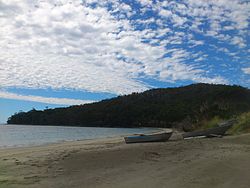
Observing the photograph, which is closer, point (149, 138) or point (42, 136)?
point (149, 138)

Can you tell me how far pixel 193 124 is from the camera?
31.4 meters

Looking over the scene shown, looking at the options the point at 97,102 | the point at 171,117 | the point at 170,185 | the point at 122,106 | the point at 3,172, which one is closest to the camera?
the point at 170,185

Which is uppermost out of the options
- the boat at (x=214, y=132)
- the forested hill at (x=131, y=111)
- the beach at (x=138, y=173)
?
the forested hill at (x=131, y=111)

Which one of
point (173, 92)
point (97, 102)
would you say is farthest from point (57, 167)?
point (97, 102)

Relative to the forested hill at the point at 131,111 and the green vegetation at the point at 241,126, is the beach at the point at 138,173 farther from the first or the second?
the forested hill at the point at 131,111

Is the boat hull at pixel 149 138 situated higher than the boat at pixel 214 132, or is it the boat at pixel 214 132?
the boat at pixel 214 132

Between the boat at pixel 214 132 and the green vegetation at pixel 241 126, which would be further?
the boat at pixel 214 132

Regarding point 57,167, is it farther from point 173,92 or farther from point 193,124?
point 173,92

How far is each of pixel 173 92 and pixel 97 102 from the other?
35573 millimetres

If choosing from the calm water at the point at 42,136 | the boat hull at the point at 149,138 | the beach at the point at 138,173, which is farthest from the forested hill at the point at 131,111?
the beach at the point at 138,173

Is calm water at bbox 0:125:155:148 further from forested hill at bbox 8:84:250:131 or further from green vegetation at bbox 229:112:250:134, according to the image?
forested hill at bbox 8:84:250:131

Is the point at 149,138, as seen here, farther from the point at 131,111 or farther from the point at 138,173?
the point at 131,111

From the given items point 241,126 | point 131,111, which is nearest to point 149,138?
point 241,126

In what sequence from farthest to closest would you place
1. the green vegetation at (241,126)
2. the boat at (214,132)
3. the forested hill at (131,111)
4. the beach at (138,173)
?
the forested hill at (131,111) < the boat at (214,132) < the green vegetation at (241,126) < the beach at (138,173)
